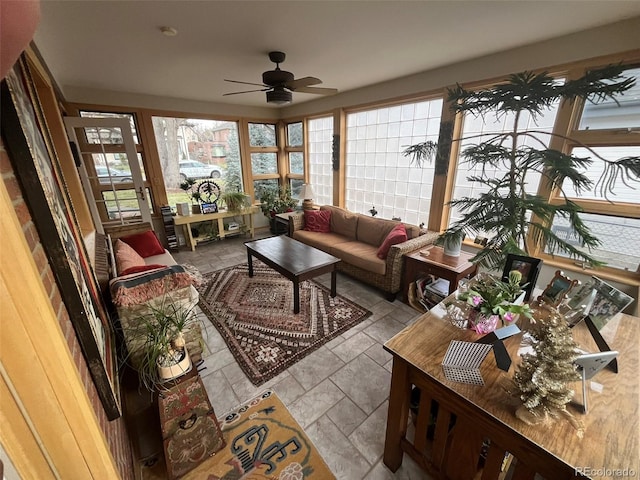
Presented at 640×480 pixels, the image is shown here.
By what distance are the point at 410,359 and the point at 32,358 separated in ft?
3.80

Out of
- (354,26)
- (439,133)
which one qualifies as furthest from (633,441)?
(439,133)

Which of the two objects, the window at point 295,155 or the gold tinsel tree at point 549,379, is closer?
the gold tinsel tree at point 549,379

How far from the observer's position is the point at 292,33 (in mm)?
2018

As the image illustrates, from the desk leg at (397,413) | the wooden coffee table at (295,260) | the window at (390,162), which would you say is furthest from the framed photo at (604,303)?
the window at (390,162)

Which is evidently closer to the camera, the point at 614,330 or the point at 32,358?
the point at 32,358

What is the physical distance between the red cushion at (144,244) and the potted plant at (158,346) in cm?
169

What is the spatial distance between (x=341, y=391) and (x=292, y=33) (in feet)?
8.93

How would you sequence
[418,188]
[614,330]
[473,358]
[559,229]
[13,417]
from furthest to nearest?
[418,188], [559,229], [614,330], [473,358], [13,417]

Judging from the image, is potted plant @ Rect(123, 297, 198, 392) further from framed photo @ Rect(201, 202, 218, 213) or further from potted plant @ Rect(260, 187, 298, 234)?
potted plant @ Rect(260, 187, 298, 234)

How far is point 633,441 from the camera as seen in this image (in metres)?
0.77

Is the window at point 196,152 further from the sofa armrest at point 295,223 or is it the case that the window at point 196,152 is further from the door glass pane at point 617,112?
the door glass pane at point 617,112

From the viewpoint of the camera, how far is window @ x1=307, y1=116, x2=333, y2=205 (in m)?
4.66

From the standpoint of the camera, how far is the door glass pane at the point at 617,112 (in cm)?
196

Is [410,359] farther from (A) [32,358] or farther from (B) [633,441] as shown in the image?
(A) [32,358]
